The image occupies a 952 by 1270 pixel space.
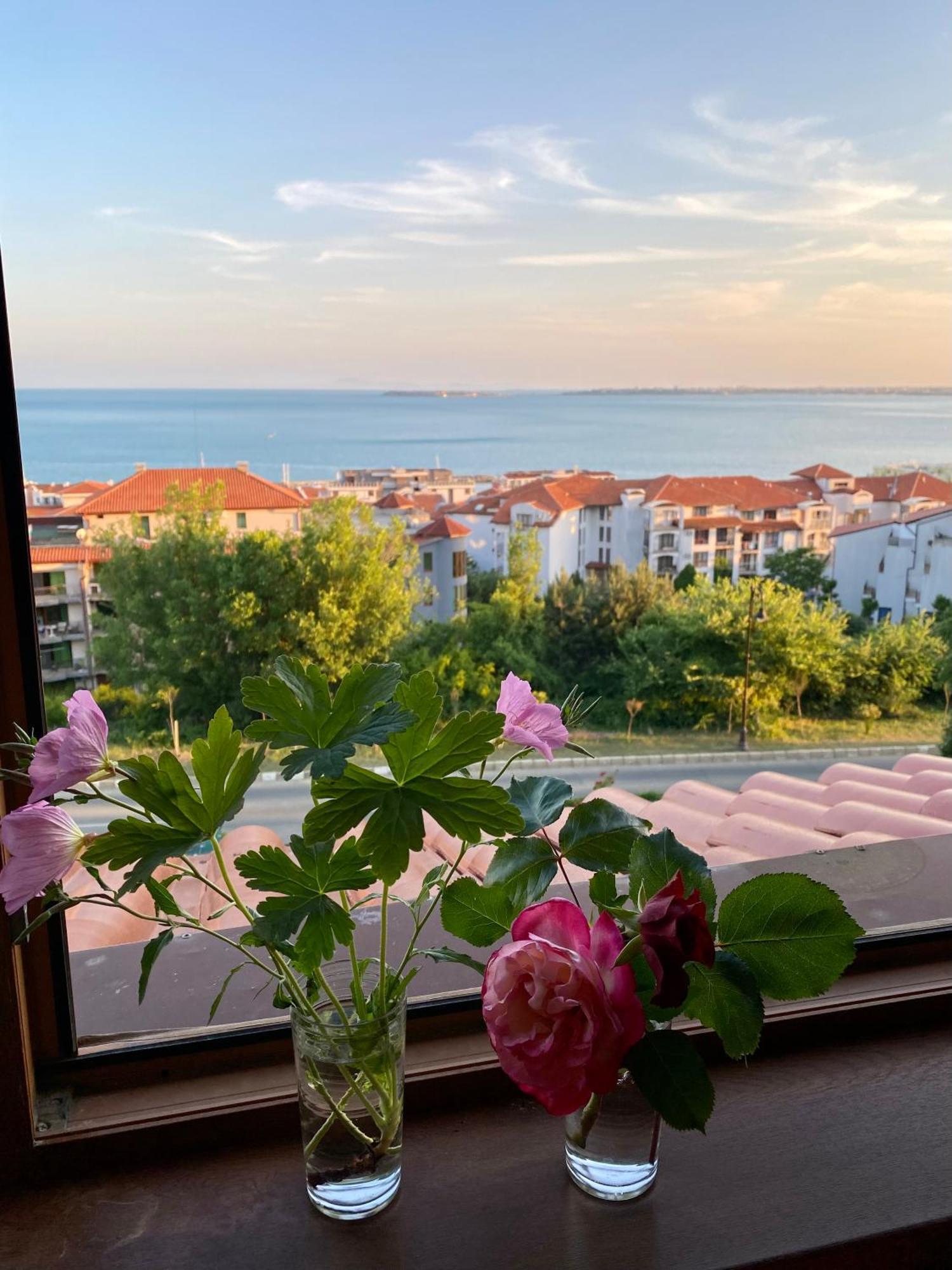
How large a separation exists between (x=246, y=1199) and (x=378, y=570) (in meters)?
1.56

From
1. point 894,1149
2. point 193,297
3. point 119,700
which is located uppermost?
point 193,297

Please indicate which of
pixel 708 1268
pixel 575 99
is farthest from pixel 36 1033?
pixel 575 99

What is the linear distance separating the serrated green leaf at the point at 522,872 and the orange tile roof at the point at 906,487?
1.07 metres

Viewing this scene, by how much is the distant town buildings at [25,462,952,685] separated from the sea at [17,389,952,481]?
0.05 m

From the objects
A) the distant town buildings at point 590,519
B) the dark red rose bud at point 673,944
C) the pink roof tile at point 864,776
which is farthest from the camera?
the pink roof tile at point 864,776

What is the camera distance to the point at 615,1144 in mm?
556

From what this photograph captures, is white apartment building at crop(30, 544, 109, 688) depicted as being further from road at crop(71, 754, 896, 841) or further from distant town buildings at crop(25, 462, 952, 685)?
road at crop(71, 754, 896, 841)

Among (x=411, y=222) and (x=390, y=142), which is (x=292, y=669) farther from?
(x=411, y=222)

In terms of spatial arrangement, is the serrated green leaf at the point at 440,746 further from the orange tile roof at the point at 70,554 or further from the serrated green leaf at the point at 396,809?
the orange tile roof at the point at 70,554

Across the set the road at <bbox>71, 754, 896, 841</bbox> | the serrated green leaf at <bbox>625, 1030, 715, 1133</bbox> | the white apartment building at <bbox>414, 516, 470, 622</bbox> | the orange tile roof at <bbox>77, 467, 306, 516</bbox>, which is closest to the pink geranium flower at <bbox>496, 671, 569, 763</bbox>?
the serrated green leaf at <bbox>625, 1030, 715, 1133</bbox>

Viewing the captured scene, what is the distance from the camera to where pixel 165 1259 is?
531 mm

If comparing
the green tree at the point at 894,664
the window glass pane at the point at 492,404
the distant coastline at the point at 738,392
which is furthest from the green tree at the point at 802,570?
the distant coastline at the point at 738,392

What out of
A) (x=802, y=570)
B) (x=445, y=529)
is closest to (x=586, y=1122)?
(x=802, y=570)

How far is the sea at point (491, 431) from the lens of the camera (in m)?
1.33
